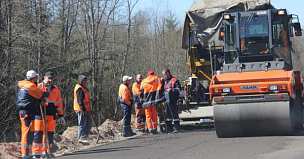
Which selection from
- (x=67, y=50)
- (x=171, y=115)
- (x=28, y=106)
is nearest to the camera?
(x=28, y=106)

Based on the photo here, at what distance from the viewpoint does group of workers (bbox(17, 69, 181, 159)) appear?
9.43 meters

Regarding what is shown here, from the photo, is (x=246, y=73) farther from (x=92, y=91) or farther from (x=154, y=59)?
(x=154, y=59)

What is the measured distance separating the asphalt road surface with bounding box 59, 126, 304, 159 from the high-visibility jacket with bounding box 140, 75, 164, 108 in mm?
2071

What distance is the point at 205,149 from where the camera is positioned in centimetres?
940

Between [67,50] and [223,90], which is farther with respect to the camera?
[67,50]

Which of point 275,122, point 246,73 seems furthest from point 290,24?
point 275,122

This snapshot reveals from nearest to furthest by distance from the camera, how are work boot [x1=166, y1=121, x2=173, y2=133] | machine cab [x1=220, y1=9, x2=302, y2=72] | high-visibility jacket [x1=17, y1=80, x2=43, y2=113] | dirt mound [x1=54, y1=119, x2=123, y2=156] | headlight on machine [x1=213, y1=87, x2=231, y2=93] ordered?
high-visibility jacket [x1=17, y1=80, x2=43, y2=113]
headlight on machine [x1=213, y1=87, x2=231, y2=93]
dirt mound [x1=54, y1=119, x2=123, y2=156]
machine cab [x1=220, y1=9, x2=302, y2=72]
work boot [x1=166, y1=121, x2=173, y2=133]

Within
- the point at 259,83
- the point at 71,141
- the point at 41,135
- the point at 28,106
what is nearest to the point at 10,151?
the point at 41,135

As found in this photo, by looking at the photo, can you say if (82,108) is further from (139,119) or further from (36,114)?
(139,119)

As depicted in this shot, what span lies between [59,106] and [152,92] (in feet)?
13.3

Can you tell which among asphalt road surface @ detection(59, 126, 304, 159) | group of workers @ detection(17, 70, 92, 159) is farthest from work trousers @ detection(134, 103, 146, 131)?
group of workers @ detection(17, 70, 92, 159)

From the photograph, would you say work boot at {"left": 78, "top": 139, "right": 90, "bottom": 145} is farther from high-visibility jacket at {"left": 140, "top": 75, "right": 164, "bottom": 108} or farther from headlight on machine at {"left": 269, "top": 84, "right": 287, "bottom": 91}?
headlight on machine at {"left": 269, "top": 84, "right": 287, "bottom": 91}

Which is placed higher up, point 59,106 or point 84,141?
point 59,106

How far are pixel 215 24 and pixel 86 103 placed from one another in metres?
5.22
